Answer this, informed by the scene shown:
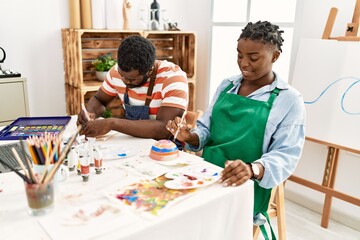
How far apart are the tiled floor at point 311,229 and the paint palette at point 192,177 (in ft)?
4.30

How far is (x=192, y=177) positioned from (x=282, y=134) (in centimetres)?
44

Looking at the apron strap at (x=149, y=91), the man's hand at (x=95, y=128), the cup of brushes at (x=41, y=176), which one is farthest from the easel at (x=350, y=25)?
the cup of brushes at (x=41, y=176)

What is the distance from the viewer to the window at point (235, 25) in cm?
267

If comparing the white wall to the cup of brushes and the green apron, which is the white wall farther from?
the cup of brushes

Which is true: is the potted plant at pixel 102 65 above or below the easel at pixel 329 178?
above

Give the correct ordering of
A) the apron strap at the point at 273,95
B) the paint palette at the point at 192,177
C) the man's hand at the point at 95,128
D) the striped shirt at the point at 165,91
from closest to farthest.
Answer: the paint palette at the point at 192,177
the apron strap at the point at 273,95
the man's hand at the point at 95,128
the striped shirt at the point at 165,91

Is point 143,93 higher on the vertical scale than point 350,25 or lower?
lower

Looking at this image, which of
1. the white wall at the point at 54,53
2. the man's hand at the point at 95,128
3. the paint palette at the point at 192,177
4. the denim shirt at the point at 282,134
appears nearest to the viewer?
the paint palette at the point at 192,177

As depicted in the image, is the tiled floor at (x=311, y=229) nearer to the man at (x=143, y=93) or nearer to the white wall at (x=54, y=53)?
the white wall at (x=54, y=53)

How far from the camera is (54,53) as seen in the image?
2.78 metres

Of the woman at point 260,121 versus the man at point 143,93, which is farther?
the man at point 143,93

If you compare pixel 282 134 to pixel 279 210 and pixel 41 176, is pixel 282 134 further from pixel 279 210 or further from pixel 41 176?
pixel 41 176

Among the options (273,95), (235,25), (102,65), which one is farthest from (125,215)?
(235,25)

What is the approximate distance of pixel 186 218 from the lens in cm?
96
